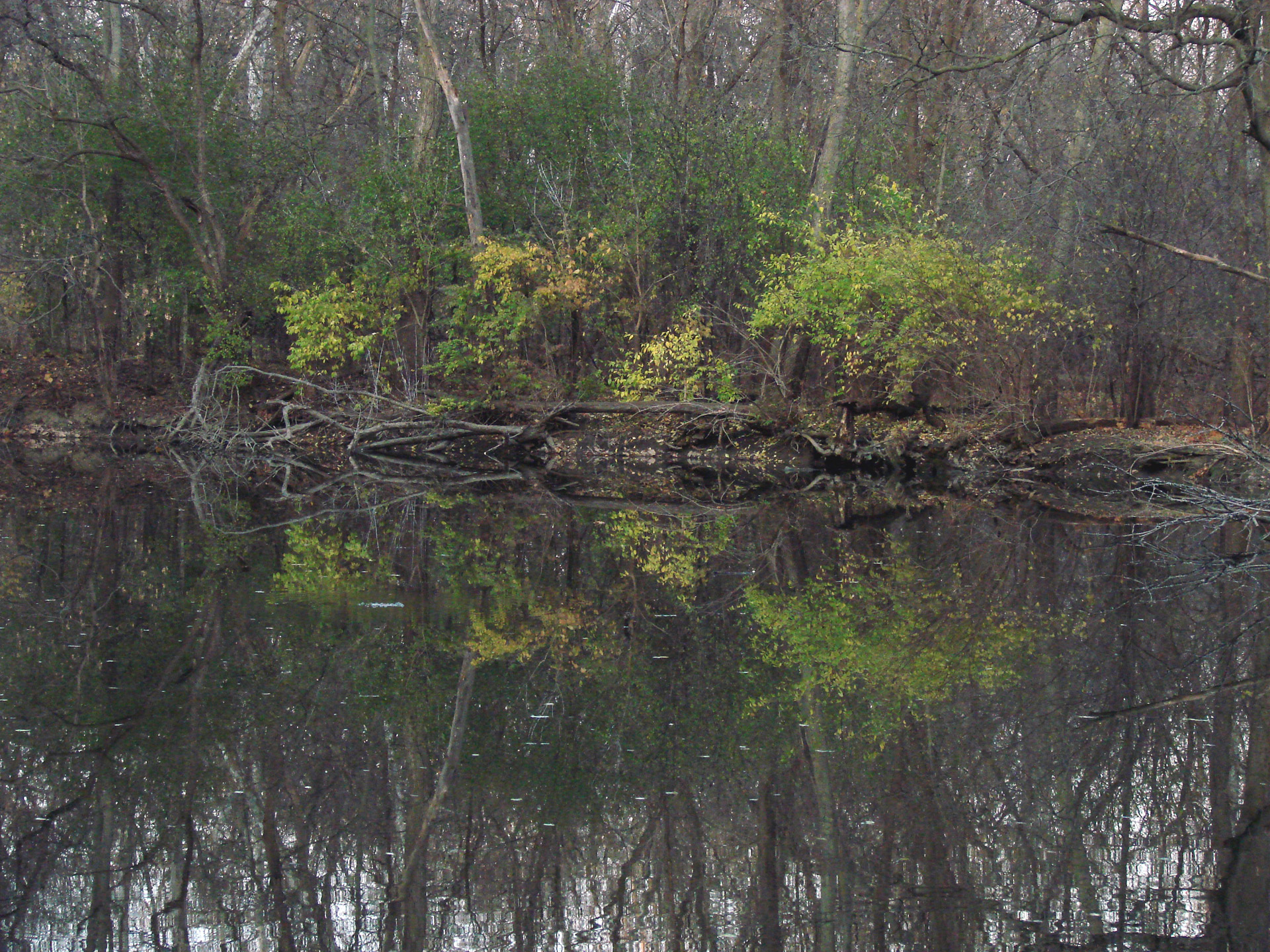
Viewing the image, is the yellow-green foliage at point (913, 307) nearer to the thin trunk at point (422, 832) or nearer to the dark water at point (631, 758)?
the dark water at point (631, 758)

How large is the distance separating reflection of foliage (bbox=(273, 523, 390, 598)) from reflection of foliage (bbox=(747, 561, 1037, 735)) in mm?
3332

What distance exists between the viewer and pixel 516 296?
23094mm

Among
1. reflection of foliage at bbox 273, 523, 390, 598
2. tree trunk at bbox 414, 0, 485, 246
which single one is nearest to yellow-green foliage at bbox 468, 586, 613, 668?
reflection of foliage at bbox 273, 523, 390, 598

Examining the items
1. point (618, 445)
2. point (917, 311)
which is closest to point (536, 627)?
point (917, 311)

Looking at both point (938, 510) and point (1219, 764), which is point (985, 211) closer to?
point (938, 510)

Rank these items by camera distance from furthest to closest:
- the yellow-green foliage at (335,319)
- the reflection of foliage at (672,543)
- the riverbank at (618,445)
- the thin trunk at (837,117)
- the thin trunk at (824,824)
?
the yellow-green foliage at (335,319)
the thin trunk at (837,117)
the riverbank at (618,445)
the reflection of foliage at (672,543)
the thin trunk at (824,824)

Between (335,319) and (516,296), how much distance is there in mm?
4006

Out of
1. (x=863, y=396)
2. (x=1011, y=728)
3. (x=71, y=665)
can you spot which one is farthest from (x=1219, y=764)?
(x=863, y=396)

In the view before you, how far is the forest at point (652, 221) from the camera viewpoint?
1897cm

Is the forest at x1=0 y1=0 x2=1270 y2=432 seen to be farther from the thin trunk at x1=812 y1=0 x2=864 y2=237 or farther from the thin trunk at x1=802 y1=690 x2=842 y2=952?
the thin trunk at x1=802 y1=690 x2=842 y2=952

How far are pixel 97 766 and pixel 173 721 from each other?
0.64 metres

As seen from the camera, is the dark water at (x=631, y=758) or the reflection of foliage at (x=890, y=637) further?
the reflection of foliage at (x=890, y=637)

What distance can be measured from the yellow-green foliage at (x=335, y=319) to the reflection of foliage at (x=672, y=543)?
37.5 feet

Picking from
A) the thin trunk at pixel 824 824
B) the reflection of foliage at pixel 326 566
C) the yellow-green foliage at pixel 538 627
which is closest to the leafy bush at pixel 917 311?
the reflection of foliage at pixel 326 566
